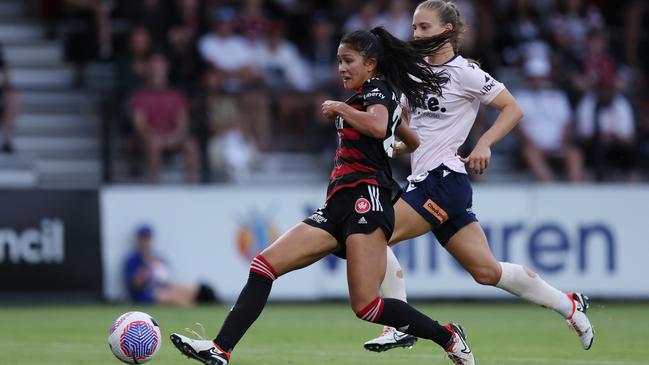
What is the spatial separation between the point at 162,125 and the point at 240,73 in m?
1.77

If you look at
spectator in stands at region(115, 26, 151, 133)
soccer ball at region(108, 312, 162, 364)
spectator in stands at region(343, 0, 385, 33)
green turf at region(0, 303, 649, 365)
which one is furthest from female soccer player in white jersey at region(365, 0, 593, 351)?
spectator in stands at region(343, 0, 385, 33)

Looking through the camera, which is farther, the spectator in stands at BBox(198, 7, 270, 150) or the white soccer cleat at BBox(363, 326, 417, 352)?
the spectator in stands at BBox(198, 7, 270, 150)

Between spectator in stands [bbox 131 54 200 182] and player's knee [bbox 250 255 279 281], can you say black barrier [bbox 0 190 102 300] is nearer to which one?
spectator in stands [bbox 131 54 200 182]

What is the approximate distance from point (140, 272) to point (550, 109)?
19.5ft

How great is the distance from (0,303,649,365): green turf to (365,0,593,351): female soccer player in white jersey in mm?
537

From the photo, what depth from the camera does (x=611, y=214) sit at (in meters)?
16.2

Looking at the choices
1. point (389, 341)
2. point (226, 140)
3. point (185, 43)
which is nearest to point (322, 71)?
point (185, 43)

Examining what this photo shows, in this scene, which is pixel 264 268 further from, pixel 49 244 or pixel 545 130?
pixel 545 130

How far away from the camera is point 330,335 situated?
438 inches

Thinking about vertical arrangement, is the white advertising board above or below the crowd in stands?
below

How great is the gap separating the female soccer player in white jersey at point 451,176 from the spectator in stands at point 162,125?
7.68 meters

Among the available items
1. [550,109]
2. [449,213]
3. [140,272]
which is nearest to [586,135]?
[550,109]

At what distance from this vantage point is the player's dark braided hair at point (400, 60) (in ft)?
24.4

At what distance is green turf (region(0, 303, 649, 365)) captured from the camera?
8.88 metres
